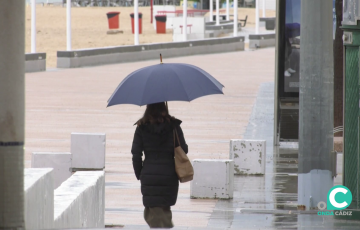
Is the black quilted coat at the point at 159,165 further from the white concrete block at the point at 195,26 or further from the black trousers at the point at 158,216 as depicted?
the white concrete block at the point at 195,26

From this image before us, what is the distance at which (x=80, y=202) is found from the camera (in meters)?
5.80

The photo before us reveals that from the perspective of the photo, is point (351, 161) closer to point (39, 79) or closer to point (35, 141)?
point (35, 141)

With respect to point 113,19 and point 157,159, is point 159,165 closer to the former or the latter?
point 157,159

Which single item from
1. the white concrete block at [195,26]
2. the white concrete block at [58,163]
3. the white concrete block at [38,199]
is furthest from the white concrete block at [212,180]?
the white concrete block at [195,26]

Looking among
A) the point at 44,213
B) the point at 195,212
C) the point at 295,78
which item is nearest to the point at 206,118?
the point at 295,78

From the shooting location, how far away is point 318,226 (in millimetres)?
7211

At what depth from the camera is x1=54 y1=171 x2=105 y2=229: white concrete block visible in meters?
5.43

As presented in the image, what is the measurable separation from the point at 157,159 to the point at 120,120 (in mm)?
10243

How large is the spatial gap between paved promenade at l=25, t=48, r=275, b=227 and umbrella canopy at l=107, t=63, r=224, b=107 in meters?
1.73

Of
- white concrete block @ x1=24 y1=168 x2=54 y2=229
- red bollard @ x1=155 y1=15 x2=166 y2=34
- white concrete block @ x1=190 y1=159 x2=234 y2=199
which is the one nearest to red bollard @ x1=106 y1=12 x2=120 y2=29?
red bollard @ x1=155 y1=15 x2=166 y2=34

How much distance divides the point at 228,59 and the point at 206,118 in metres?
19.0

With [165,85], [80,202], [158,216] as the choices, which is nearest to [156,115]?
[165,85]

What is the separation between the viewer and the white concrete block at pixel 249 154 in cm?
1034

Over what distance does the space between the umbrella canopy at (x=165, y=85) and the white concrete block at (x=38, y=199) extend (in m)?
1.12
